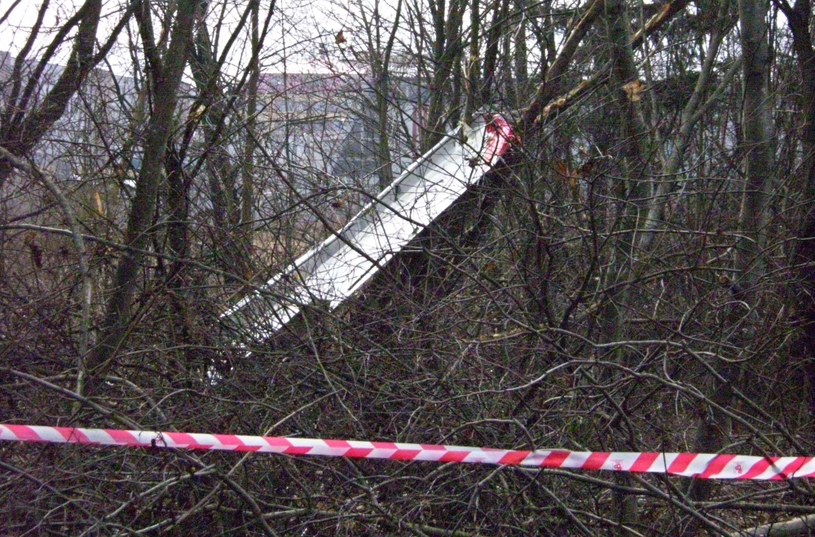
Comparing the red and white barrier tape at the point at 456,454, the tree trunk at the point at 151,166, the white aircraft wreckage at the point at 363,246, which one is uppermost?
the tree trunk at the point at 151,166

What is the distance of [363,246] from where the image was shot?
20.1 ft

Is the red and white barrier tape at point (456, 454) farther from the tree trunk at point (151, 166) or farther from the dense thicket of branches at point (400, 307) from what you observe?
the tree trunk at point (151, 166)

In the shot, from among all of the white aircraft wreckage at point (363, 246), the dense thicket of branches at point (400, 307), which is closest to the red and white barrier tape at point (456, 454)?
the dense thicket of branches at point (400, 307)

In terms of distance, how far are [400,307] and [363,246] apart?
109 centimetres

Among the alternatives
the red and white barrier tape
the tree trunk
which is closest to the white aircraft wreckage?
the tree trunk

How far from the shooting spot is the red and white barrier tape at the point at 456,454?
11.9 feet

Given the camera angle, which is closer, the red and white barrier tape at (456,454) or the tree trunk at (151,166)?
the red and white barrier tape at (456,454)

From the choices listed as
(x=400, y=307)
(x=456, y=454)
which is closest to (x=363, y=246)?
(x=400, y=307)

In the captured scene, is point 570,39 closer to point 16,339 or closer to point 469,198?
point 469,198

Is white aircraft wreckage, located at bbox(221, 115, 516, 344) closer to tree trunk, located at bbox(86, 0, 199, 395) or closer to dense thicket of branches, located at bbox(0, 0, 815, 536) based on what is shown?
dense thicket of branches, located at bbox(0, 0, 815, 536)

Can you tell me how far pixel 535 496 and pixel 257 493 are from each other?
4.09 ft

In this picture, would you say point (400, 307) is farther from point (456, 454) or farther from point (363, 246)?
point (456, 454)

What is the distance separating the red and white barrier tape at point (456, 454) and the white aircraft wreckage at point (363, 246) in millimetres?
1075

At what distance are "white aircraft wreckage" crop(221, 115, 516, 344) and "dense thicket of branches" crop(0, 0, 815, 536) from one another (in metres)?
0.13
